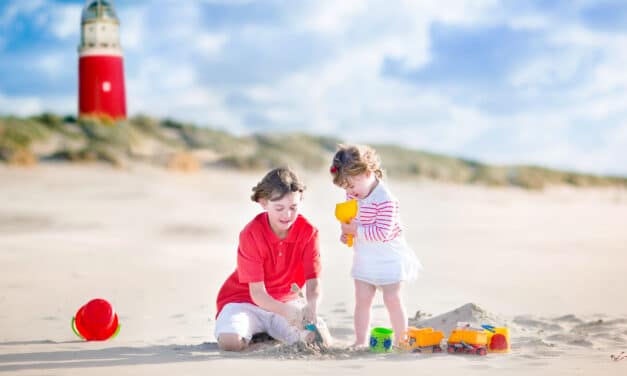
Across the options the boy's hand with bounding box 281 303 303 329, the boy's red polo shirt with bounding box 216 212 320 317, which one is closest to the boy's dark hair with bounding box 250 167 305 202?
the boy's red polo shirt with bounding box 216 212 320 317

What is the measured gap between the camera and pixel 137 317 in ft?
19.5

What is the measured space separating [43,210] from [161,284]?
5652 mm

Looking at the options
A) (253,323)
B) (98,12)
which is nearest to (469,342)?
(253,323)

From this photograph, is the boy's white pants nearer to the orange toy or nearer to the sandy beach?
the sandy beach

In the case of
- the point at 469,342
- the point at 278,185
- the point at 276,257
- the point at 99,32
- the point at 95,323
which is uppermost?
the point at 99,32

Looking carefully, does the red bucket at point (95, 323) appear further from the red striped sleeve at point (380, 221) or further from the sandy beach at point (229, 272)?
the red striped sleeve at point (380, 221)

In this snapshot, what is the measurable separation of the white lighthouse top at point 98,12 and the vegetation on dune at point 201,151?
378cm

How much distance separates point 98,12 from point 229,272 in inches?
596

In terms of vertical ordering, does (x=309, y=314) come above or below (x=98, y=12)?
below

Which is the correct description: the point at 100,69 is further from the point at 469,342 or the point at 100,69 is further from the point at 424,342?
the point at 469,342

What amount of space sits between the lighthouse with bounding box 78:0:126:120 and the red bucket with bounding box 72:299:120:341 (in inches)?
654

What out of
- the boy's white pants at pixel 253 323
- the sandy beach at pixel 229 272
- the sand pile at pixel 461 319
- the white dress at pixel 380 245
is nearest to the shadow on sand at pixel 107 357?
the sandy beach at pixel 229 272

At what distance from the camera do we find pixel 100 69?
21.1m

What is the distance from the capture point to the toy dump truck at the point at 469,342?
13.9ft
